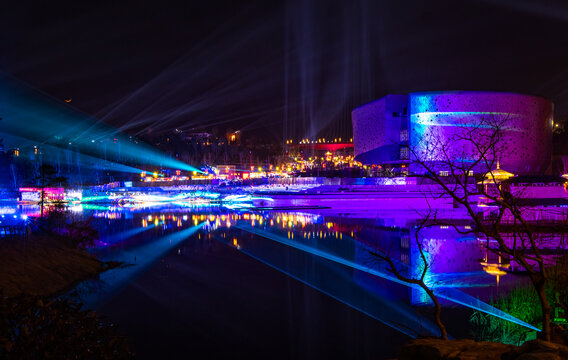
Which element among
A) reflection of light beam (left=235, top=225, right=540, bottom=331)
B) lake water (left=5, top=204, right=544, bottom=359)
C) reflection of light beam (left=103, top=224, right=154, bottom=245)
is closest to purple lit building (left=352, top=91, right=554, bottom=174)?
reflection of light beam (left=103, top=224, right=154, bottom=245)

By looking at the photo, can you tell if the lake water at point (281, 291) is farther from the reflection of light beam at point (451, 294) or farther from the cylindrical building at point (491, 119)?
the cylindrical building at point (491, 119)

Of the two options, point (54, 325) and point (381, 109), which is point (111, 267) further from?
point (381, 109)

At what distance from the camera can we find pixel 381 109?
6681cm

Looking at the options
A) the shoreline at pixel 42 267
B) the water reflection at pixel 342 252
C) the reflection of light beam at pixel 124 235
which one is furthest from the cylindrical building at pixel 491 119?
the shoreline at pixel 42 267

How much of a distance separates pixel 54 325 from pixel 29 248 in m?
9.81

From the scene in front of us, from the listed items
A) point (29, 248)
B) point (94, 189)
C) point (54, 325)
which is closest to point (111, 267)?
point (29, 248)

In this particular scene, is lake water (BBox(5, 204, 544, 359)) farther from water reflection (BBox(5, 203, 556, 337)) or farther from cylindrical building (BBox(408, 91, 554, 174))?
cylindrical building (BBox(408, 91, 554, 174))

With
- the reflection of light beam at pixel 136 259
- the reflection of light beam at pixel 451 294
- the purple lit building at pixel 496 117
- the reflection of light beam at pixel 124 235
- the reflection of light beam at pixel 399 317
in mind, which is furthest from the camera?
the purple lit building at pixel 496 117

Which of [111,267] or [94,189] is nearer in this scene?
[111,267]

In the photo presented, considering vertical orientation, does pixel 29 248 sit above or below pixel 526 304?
above

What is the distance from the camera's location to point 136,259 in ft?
50.2

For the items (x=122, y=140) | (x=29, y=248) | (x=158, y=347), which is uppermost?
(x=122, y=140)

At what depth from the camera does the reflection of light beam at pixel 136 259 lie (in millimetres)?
11648

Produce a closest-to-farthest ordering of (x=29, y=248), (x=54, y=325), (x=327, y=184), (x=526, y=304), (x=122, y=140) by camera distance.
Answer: (x=54, y=325) < (x=526, y=304) < (x=29, y=248) < (x=327, y=184) < (x=122, y=140)
